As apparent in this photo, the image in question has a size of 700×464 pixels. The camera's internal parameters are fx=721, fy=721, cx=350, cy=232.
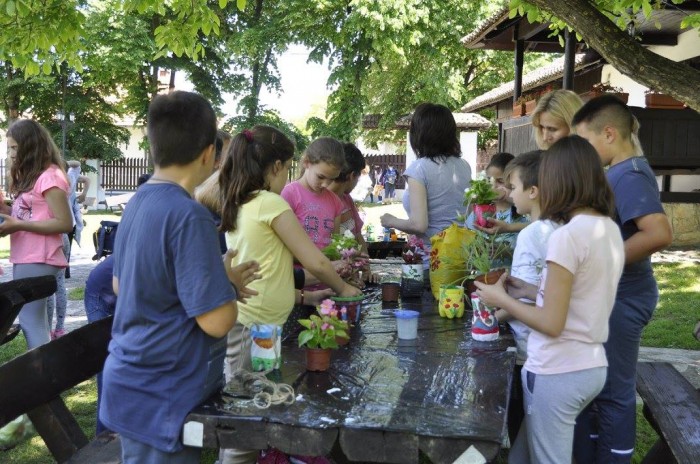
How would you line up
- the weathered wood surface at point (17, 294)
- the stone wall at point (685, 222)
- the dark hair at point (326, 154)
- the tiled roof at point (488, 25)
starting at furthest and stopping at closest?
the tiled roof at point (488, 25)
the stone wall at point (685, 222)
the dark hair at point (326, 154)
the weathered wood surface at point (17, 294)

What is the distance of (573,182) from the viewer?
2463 mm

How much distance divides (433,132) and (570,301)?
6.87 feet

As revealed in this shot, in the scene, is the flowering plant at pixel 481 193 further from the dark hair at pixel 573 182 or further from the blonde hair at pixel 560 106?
the dark hair at pixel 573 182

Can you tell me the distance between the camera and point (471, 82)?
3173 centimetres

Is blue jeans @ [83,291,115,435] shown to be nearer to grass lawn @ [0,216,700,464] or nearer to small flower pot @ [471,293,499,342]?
grass lawn @ [0,216,700,464]

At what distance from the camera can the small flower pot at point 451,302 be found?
3.57m

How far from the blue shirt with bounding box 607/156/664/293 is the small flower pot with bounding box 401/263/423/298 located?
1369 mm

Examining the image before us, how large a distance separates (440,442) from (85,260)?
1157 cm

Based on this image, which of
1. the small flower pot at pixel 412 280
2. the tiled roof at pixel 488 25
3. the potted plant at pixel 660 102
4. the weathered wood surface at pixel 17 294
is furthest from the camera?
the tiled roof at pixel 488 25

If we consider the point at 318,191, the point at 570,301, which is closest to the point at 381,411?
the point at 570,301

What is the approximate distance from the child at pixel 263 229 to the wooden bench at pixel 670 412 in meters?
1.50

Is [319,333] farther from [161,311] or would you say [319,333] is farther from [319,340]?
[161,311]

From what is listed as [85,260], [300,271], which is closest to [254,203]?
[300,271]

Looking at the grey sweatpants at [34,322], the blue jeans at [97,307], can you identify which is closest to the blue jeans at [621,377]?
the blue jeans at [97,307]
